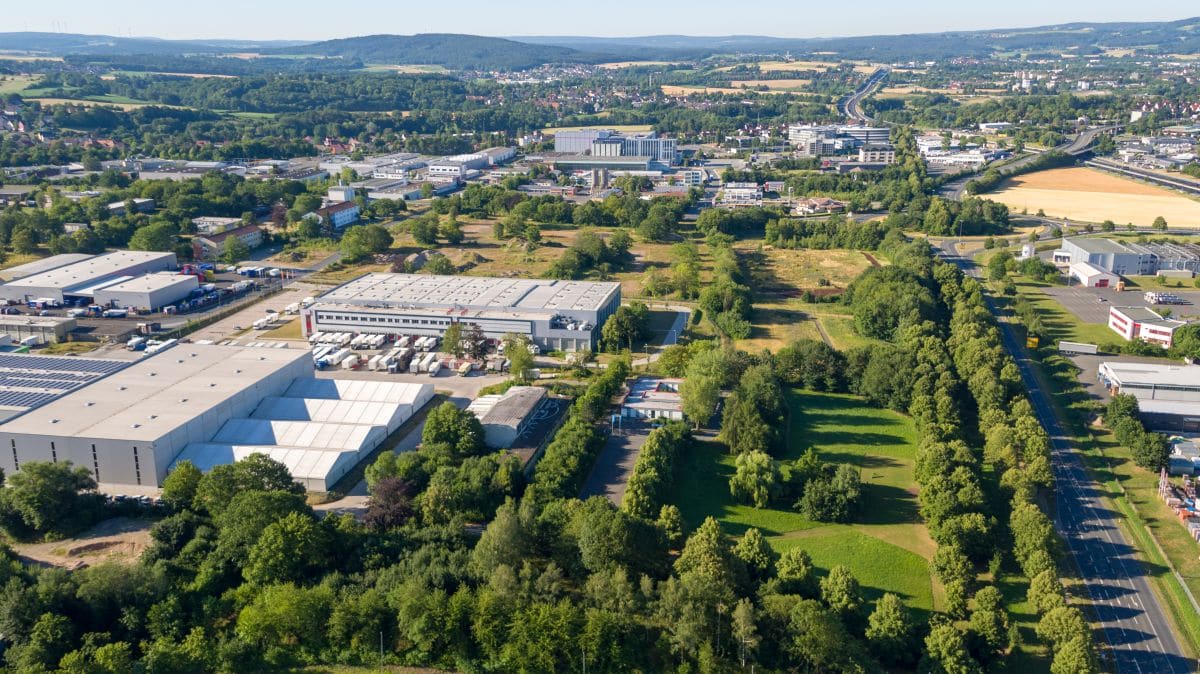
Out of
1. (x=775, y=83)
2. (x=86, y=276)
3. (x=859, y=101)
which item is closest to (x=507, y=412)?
(x=86, y=276)

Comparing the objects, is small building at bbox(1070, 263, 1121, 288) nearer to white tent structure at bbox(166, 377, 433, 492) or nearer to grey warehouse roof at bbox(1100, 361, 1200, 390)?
grey warehouse roof at bbox(1100, 361, 1200, 390)

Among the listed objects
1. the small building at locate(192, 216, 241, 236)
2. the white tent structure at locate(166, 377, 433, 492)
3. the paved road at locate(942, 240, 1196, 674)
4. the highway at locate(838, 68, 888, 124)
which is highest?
the highway at locate(838, 68, 888, 124)

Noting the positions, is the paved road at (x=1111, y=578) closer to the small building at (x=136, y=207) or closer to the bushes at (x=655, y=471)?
the bushes at (x=655, y=471)

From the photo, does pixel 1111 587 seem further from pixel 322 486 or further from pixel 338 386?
pixel 338 386

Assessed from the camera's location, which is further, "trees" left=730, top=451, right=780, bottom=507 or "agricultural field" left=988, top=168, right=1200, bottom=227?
"agricultural field" left=988, top=168, right=1200, bottom=227

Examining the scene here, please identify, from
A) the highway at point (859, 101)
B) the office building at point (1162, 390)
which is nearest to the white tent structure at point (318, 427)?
the office building at point (1162, 390)

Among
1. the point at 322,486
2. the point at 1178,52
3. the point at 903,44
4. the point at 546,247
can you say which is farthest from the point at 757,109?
the point at 903,44

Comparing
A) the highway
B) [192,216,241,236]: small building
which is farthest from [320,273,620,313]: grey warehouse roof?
the highway
